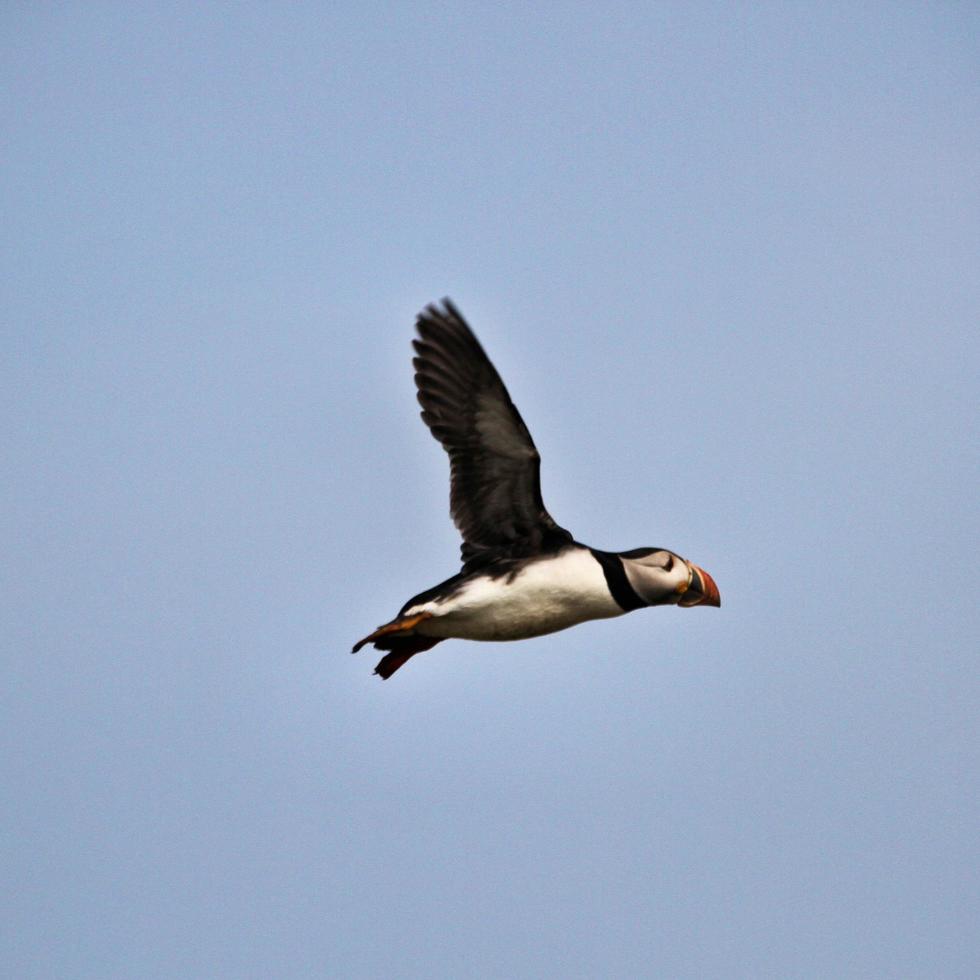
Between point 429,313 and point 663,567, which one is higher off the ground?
point 429,313

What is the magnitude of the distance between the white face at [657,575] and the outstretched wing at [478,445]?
0.40m

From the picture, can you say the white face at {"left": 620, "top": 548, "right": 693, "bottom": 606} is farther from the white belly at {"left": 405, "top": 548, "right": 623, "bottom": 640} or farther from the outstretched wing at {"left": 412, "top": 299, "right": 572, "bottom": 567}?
the outstretched wing at {"left": 412, "top": 299, "right": 572, "bottom": 567}

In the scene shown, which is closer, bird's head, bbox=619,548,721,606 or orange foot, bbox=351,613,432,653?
orange foot, bbox=351,613,432,653

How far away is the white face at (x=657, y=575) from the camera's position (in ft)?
52.5

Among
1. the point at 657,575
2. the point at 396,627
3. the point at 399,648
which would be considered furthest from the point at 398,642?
the point at 657,575

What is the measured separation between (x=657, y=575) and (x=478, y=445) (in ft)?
3.83

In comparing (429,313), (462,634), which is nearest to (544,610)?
(462,634)

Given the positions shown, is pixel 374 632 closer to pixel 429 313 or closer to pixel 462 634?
pixel 462 634

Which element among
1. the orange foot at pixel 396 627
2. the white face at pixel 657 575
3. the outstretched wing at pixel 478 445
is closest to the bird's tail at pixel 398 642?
→ the orange foot at pixel 396 627

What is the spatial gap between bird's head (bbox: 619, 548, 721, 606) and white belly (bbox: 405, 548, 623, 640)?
20 centimetres

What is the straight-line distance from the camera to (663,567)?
16141 mm

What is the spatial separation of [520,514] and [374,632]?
106 cm

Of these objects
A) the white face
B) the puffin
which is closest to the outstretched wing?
the puffin

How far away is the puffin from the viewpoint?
51.8 ft
